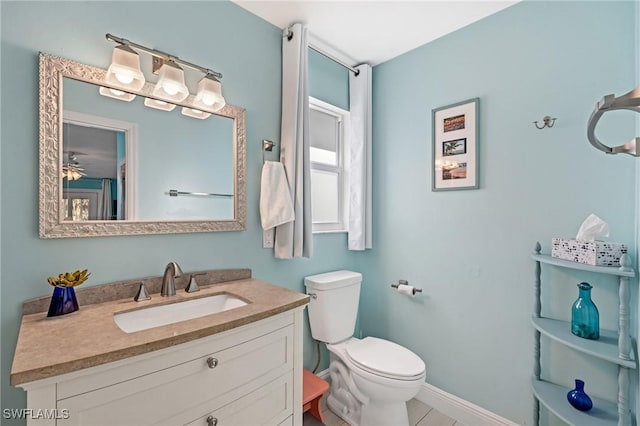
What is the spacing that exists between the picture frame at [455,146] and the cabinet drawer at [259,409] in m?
1.53

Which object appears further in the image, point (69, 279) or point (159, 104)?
point (159, 104)

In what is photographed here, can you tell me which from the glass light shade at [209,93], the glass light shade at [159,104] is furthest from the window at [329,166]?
the glass light shade at [159,104]

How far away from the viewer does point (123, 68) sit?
1163 millimetres

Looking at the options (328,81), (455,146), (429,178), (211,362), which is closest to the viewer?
(211,362)

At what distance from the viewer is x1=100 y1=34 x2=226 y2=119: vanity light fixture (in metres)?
1.17

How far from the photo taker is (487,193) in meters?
1.77

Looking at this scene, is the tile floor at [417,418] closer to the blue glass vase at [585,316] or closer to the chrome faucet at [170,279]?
the blue glass vase at [585,316]

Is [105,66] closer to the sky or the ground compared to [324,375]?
closer to the sky

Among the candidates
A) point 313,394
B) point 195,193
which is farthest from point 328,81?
point 313,394

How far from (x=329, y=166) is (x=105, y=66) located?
1.52m

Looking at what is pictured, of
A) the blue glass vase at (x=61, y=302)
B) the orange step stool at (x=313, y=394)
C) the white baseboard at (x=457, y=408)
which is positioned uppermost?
the blue glass vase at (x=61, y=302)

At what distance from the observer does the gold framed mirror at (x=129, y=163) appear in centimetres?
110

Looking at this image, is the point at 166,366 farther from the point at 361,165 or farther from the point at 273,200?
the point at 361,165

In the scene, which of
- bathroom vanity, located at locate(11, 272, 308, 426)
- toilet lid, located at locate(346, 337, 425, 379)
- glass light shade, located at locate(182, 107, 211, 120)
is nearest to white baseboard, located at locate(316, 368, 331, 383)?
toilet lid, located at locate(346, 337, 425, 379)
